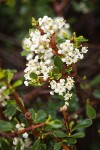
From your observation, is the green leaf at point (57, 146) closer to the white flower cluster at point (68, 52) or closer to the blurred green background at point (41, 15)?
the white flower cluster at point (68, 52)

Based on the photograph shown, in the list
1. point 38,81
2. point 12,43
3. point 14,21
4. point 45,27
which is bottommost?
point 38,81

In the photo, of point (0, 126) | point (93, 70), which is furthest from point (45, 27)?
point (93, 70)

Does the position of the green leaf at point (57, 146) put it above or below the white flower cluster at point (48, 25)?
below

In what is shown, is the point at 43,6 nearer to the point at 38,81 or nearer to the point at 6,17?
the point at 6,17

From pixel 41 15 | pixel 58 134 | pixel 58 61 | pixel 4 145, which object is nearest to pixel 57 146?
pixel 58 134

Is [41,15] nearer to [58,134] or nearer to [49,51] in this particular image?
[49,51]

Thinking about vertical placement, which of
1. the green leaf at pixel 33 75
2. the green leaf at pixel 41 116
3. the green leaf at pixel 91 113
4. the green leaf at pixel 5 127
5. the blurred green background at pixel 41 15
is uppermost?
the blurred green background at pixel 41 15

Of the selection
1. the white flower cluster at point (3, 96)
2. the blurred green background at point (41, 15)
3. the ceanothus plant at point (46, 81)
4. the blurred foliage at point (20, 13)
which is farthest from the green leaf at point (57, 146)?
the blurred foliage at point (20, 13)

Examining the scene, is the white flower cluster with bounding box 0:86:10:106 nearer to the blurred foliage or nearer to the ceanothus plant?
the ceanothus plant
